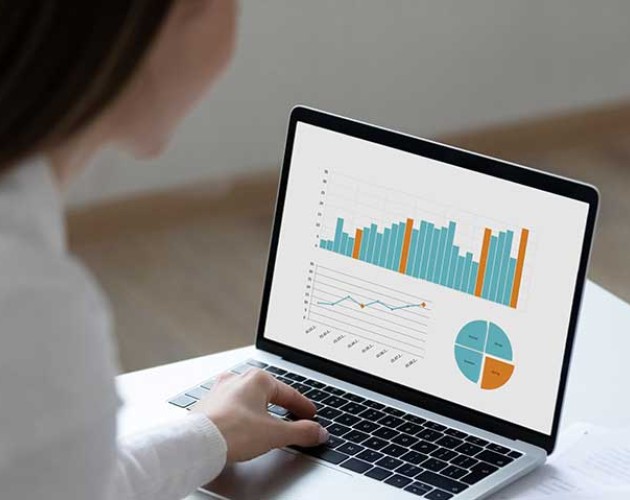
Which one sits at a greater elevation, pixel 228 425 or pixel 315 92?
pixel 315 92

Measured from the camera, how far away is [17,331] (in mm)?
814

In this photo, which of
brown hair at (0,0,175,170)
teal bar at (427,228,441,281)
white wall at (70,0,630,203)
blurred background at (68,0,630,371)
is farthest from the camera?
white wall at (70,0,630,203)

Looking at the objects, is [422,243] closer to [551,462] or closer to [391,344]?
[391,344]

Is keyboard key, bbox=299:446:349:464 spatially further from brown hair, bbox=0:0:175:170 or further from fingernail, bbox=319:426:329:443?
brown hair, bbox=0:0:175:170

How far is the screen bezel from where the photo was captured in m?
1.34

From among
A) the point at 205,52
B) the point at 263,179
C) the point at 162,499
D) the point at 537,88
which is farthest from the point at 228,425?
the point at 537,88

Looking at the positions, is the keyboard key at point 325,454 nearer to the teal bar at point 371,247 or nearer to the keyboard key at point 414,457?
the keyboard key at point 414,457

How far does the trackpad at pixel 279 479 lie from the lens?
130 cm

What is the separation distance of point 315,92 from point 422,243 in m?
2.34

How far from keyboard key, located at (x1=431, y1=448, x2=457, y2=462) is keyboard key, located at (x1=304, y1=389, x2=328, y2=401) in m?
0.16

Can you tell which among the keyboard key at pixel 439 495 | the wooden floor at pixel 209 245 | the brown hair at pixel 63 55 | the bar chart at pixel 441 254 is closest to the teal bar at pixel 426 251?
the bar chart at pixel 441 254

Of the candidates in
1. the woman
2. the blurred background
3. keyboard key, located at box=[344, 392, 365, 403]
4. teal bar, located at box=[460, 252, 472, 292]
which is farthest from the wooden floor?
the woman

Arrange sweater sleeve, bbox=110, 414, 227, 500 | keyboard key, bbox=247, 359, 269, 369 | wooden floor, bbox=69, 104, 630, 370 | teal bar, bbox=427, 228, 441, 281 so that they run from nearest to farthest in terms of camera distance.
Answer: sweater sleeve, bbox=110, 414, 227, 500 < teal bar, bbox=427, 228, 441, 281 < keyboard key, bbox=247, 359, 269, 369 < wooden floor, bbox=69, 104, 630, 370

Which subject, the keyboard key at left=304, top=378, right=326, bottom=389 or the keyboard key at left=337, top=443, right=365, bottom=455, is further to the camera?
the keyboard key at left=304, top=378, right=326, bottom=389
